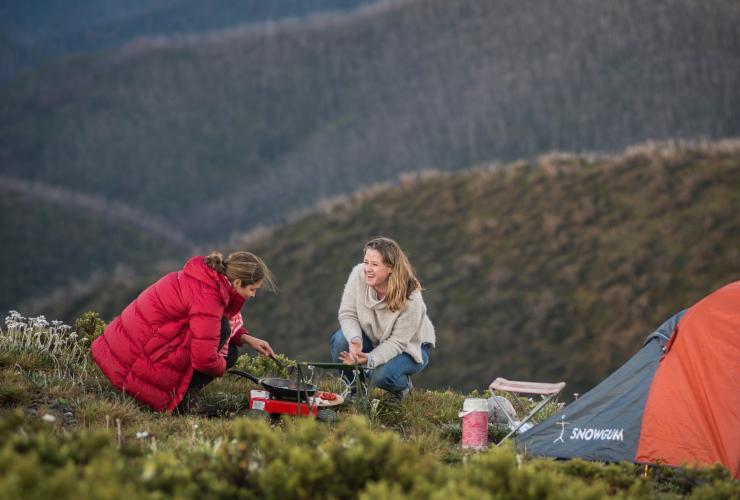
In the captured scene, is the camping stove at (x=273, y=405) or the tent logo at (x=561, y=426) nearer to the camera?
the tent logo at (x=561, y=426)

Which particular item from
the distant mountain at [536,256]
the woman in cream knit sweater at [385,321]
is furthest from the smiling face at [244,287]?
the distant mountain at [536,256]

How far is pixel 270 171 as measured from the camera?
7838 centimetres

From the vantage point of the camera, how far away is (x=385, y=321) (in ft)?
26.2

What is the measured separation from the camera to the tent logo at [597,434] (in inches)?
261

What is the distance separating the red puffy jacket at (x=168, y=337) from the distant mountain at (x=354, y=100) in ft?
171

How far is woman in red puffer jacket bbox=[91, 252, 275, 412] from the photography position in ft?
22.2

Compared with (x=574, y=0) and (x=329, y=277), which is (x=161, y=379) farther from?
(x=574, y=0)

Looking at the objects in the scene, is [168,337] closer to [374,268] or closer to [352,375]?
[374,268]

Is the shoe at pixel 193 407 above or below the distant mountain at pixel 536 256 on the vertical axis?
below

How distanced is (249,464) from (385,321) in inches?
144

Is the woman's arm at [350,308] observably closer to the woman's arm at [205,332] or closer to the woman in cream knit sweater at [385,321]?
the woman in cream knit sweater at [385,321]

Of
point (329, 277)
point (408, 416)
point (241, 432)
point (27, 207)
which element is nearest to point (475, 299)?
point (329, 277)

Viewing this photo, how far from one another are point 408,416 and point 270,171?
7174cm

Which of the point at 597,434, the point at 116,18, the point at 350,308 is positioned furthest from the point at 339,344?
the point at 116,18
